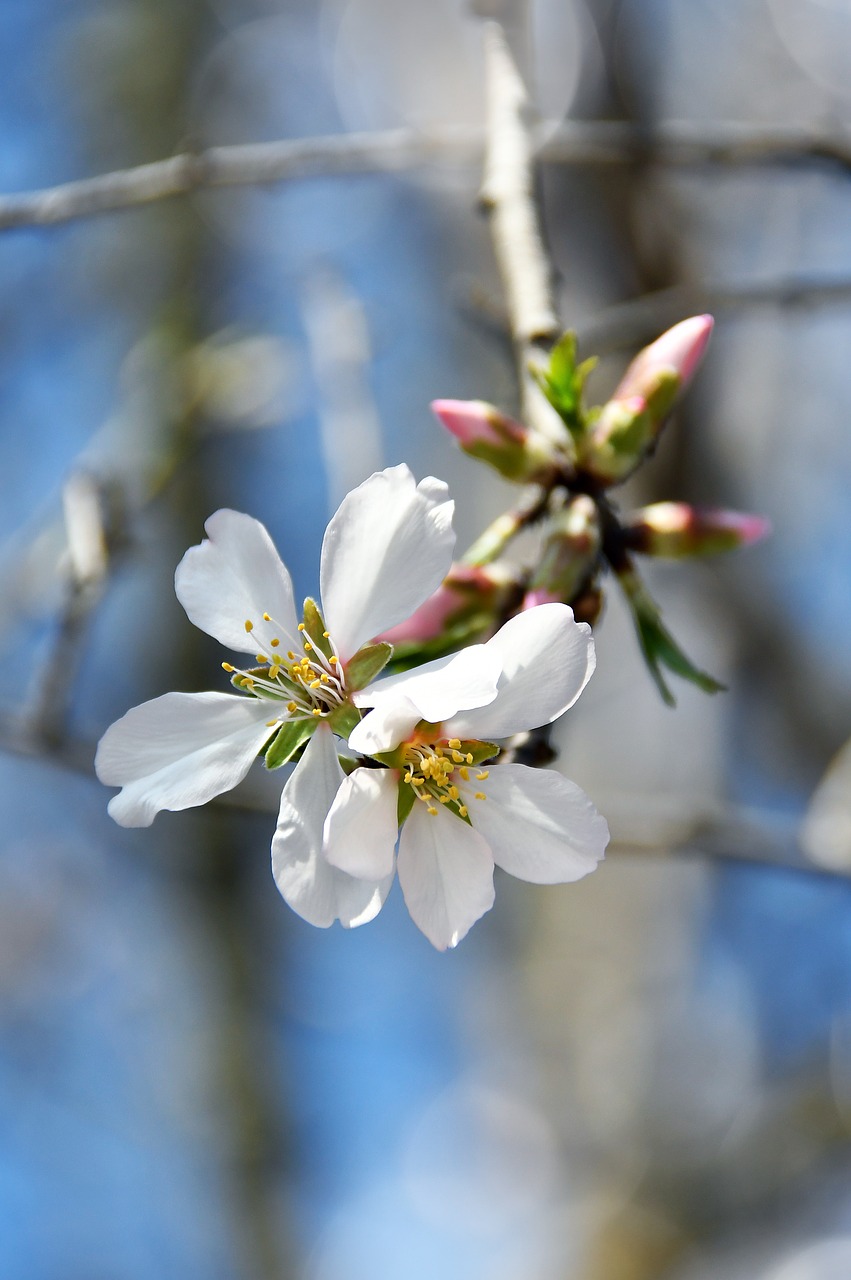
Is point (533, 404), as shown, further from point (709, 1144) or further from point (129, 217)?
point (709, 1144)

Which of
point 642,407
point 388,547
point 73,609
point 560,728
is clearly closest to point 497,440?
point 642,407

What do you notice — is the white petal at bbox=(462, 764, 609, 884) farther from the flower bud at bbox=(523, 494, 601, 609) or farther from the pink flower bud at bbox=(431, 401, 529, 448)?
the pink flower bud at bbox=(431, 401, 529, 448)

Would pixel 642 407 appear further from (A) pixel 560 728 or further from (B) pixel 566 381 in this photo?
(A) pixel 560 728

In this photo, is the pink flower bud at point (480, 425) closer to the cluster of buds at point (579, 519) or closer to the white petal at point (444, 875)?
the cluster of buds at point (579, 519)

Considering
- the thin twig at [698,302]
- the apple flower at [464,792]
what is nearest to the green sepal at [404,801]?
the apple flower at [464,792]

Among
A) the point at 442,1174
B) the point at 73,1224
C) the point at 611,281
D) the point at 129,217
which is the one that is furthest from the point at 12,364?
the point at 442,1174

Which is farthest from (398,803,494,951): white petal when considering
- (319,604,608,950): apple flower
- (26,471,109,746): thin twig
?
(26,471,109,746): thin twig
